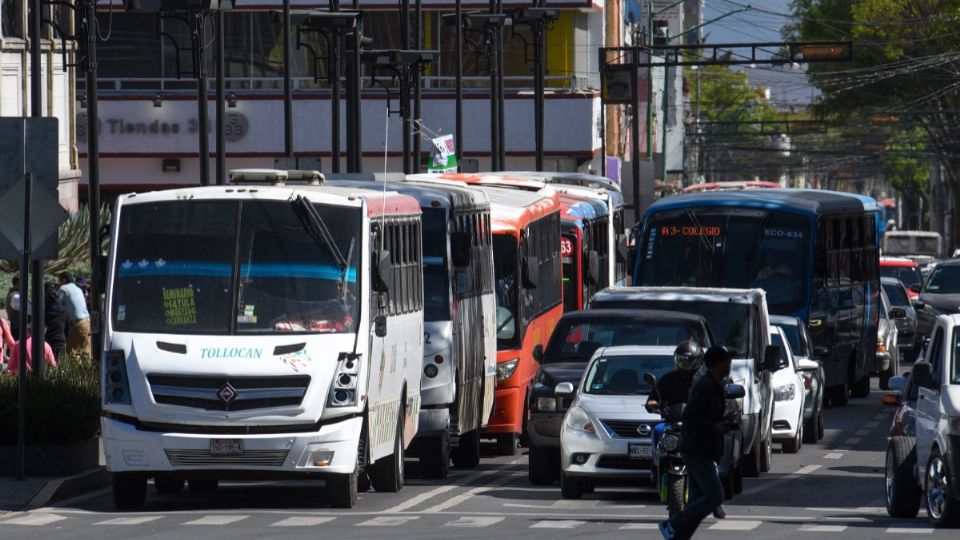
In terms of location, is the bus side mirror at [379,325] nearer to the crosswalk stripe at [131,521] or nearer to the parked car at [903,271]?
the crosswalk stripe at [131,521]

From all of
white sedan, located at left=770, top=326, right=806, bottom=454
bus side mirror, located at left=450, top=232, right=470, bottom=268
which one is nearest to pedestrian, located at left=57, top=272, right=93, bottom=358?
bus side mirror, located at left=450, top=232, right=470, bottom=268

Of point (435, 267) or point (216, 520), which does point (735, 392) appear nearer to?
point (216, 520)

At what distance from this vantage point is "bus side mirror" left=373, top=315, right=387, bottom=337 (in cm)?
1780

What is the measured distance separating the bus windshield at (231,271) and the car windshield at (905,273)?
3927cm

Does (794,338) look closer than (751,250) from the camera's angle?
Yes

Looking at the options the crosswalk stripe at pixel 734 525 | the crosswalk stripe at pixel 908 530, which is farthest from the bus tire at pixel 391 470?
the crosswalk stripe at pixel 908 530

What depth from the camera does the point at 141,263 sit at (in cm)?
1766

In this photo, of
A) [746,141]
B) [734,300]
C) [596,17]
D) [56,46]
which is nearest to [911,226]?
[746,141]

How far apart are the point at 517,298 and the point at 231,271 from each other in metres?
8.47

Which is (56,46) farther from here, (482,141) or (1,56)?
(482,141)

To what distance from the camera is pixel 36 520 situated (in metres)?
16.5

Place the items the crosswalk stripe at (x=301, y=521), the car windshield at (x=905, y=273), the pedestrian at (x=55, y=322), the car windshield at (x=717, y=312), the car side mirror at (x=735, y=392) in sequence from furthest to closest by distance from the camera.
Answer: the car windshield at (x=905, y=273), the pedestrian at (x=55, y=322), the car windshield at (x=717, y=312), the crosswalk stripe at (x=301, y=521), the car side mirror at (x=735, y=392)

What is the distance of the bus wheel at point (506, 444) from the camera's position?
25156mm

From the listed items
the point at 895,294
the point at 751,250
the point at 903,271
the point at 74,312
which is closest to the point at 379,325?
the point at 74,312
